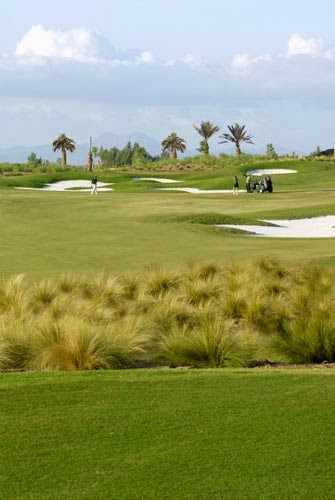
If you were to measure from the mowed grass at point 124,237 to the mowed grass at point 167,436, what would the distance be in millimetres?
9037

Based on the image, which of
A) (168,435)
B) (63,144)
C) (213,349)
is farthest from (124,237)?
(63,144)

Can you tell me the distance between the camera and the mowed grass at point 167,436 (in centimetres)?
583

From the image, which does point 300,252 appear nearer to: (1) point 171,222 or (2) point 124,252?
(2) point 124,252

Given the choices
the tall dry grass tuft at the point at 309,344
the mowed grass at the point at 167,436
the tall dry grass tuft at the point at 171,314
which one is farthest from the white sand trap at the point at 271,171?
the mowed grass at the point at 167,436

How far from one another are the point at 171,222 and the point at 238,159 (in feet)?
192

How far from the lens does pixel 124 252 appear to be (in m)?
20.5

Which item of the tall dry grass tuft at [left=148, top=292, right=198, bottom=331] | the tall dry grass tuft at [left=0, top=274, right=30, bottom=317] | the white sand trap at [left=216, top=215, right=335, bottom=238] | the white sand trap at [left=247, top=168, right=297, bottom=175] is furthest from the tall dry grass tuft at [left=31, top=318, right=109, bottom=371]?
the white sand trap at [left=247, top=168, right=297, bottom=175]

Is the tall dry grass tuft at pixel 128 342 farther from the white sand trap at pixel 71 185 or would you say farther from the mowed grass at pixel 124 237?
the white sand trap at pixel 71 185

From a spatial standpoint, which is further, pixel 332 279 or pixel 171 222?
pixel 171 222

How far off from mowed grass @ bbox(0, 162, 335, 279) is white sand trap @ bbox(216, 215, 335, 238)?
2.88ft

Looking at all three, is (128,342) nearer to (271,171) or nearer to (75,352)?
(75,352)

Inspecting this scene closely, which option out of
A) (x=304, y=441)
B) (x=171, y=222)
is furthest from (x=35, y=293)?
(x=171, y=222)

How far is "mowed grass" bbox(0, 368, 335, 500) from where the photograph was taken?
229 inches

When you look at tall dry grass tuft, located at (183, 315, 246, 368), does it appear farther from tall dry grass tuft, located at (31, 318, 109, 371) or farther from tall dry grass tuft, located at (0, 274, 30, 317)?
tall dry grass tuft, located at (0, 274, 30, 317)
